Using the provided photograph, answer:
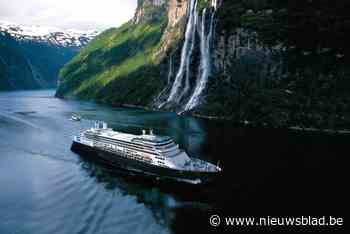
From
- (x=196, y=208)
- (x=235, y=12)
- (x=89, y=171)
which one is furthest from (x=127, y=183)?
(x=235, y=12)

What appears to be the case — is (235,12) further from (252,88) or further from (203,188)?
(203,188)

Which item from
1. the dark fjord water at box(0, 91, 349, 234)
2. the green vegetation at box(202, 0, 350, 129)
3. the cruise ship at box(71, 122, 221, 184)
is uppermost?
the green vegetation at box(202, 0, 350, 129)

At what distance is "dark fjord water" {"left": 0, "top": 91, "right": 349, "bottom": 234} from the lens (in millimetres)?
65062

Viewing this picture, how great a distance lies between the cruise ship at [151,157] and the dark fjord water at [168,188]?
124 inches

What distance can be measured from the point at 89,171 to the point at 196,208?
3306 centimetres

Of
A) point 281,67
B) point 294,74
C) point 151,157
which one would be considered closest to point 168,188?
point 151,157

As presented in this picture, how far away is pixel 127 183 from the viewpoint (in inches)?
3312

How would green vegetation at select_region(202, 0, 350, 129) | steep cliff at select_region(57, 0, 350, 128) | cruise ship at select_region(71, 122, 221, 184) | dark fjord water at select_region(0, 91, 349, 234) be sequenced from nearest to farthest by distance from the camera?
dark fjord water at select_region(0, 91, 349, 234), cruise ship at select_region(71, 122, 221, 184), green vegetation at select_region(202, 0, 350, 129), steep cliff at select_region(57, 0, 350, 128)

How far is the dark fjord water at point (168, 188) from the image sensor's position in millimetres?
65062

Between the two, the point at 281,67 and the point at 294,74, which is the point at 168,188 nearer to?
the point at 294,74

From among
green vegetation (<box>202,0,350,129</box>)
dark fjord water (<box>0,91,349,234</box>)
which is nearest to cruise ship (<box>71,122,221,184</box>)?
dark fjord water (<box>0,91,349,234</box>)

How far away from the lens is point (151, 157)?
A: 89.3 meters

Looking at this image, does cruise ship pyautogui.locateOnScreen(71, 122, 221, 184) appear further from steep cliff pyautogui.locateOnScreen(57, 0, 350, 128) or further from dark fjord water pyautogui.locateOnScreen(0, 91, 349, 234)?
steep cliff pyautogui.locateOnScreen(57, 0, 350, 128)

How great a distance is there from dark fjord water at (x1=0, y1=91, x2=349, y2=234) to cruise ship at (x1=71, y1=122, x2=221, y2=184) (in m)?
3.15
